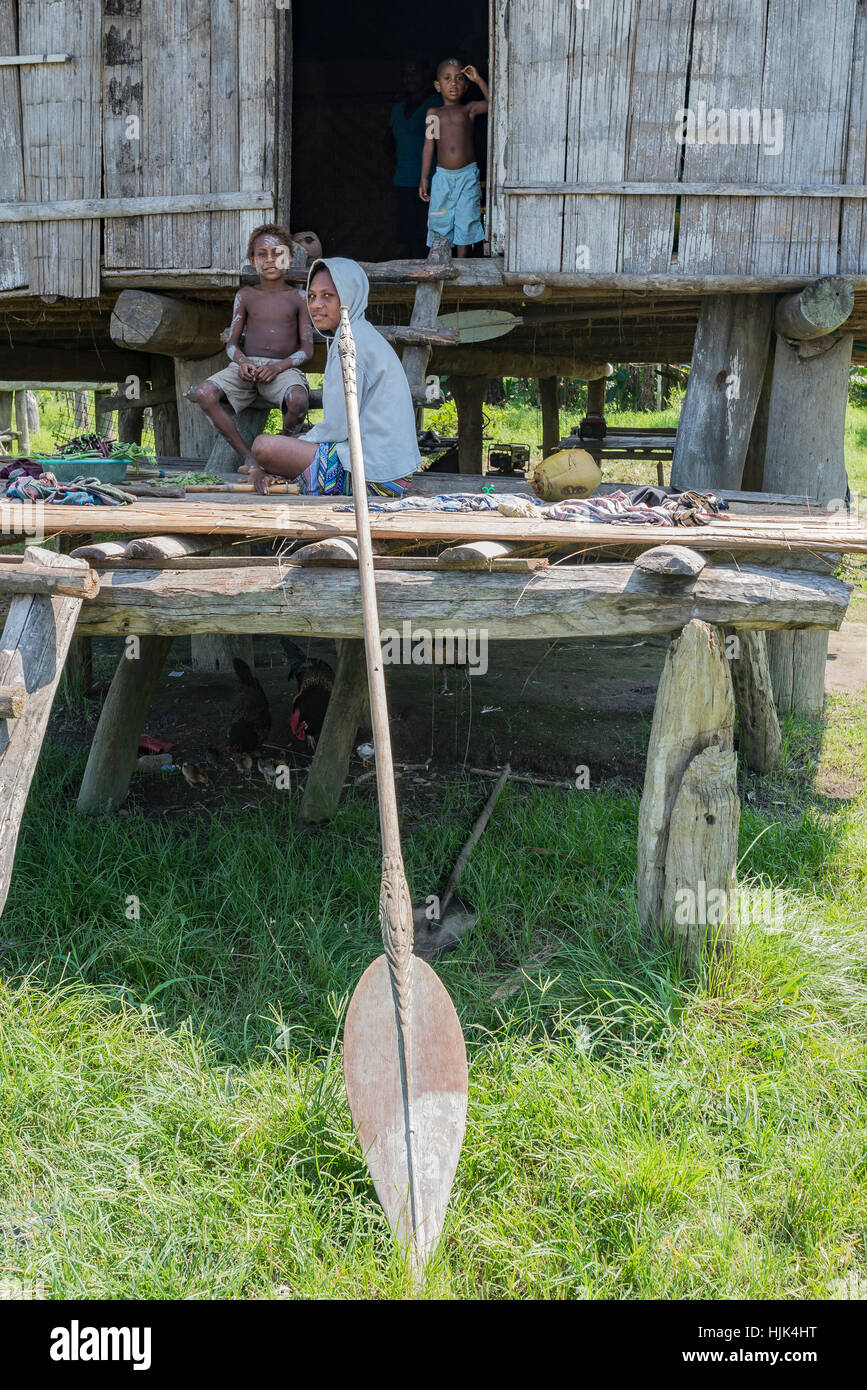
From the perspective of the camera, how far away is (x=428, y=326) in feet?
19.1

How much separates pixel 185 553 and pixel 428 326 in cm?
270

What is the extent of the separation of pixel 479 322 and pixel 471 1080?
514 cm

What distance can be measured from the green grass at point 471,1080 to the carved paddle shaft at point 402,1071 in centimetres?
10

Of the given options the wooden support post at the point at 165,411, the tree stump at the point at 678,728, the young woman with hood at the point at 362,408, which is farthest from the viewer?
the wooden support post at the point at 165,411

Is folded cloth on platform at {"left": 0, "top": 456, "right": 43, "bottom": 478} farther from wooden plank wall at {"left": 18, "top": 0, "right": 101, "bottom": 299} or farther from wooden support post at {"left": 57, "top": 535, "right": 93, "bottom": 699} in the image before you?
wooden support post at {"left": 57, "top": 535, "right": 93, "bottom": 699}

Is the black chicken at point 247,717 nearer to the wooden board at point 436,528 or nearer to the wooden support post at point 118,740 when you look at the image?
the wooden support post at point 118,740

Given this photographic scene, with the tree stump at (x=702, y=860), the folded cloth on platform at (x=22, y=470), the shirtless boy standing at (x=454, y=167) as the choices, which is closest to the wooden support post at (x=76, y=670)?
the folded cloth on platform at (x=22, y=470)

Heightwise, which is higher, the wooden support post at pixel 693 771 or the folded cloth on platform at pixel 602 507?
the folded cloth on platform at pixel 602 507

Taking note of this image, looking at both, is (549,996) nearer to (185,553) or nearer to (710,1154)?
(710,1154)

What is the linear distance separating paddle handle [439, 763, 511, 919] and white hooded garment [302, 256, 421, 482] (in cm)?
150

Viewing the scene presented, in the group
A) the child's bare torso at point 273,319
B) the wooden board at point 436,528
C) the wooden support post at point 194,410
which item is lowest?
the wooden board at point 436,528

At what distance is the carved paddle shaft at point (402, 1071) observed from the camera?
8.56ft
